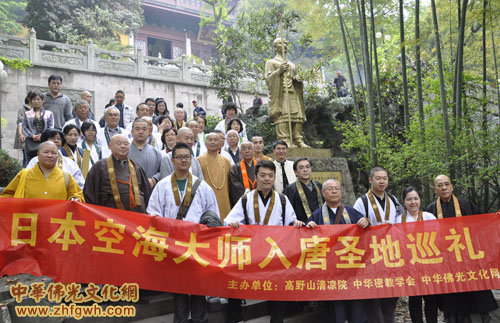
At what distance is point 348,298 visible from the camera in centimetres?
346

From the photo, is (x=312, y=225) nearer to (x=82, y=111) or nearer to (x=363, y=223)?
(x=363, y=223)

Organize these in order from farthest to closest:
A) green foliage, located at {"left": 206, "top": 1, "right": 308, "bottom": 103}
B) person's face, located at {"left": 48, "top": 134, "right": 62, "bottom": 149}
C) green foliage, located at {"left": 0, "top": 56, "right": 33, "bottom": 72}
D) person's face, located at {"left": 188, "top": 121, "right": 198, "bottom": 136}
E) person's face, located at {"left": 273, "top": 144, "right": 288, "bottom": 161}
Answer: green foliage, located at {"left": 0, "top": 56, "right": 33, "bottom": 72}
green foliage, located at {"left": 206, "top": 1, "right": 308, "bottom": 103}
person's face, located at {"left": 188, "top": 121, "right": 198, "bottom": 136}
person's face, located at {"left": 273, "top": 144, "right": 288, "bottom": 161}
person's face, located at {"left": 48, "top": 134, "right": 62, "bottom": 149}

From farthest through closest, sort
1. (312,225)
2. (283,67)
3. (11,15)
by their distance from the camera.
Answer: (11,15) < (283,67) < (312,225)

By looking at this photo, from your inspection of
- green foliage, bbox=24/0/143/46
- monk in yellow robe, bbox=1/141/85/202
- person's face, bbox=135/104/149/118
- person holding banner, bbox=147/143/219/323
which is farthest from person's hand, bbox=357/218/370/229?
green foliage, bbox=24/0/143/46

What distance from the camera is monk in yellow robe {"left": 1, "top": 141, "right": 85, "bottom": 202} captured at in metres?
3.63

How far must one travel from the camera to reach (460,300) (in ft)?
12.5

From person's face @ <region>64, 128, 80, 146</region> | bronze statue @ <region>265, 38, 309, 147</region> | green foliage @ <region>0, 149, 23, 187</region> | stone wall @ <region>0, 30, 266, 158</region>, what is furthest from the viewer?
stone wall @ <region>0, 30, 266, 158</region>

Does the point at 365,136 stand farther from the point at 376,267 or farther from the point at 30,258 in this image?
the point at 30,258

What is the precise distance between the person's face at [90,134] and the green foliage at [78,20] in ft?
43.8

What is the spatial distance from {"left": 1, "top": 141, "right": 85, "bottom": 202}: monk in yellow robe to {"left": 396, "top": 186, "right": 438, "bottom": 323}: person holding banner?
3096mm

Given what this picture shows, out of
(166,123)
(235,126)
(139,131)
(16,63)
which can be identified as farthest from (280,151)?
(16,63)

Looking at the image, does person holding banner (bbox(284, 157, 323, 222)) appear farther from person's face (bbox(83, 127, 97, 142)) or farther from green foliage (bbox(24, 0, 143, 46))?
green foliage (bbox(24, 0, 143, 46))

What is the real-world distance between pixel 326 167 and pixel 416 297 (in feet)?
12.0

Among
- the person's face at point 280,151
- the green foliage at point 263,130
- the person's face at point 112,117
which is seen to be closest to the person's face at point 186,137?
the person's face at point 112,117
